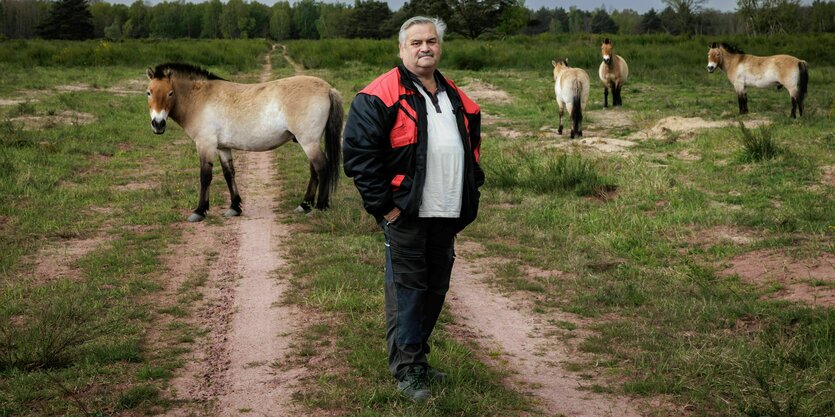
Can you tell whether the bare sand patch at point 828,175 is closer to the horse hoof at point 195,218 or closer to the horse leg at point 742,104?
the horse leg at point 742,104

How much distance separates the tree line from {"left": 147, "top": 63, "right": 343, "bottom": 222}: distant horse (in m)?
A: 46.0

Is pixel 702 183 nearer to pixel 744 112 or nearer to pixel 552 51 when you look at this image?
pixel 744 112

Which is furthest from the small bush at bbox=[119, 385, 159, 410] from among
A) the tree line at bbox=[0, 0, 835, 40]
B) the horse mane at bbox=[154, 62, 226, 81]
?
the tree line at bbox=[0, 0, 835, 40]

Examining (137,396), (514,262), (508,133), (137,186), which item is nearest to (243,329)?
(137,396)

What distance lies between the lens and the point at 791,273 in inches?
255

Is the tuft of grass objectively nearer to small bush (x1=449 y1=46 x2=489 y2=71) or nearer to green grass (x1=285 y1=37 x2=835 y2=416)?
green grass (x1=285 y1=37 x2=835 y2=416)

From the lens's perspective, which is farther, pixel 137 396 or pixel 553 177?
pixel 553 177

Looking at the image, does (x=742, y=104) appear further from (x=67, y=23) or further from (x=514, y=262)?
(x=67, y=23)

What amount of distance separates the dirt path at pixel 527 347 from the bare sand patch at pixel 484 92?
13.8 meters

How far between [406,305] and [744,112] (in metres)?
13.4

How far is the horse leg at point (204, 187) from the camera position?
8.71 meters

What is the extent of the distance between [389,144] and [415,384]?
4.25 feet

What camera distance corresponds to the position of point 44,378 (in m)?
4.38


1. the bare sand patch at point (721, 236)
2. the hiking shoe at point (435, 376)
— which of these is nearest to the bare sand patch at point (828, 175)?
the bare sand patch at point (721, 236)
